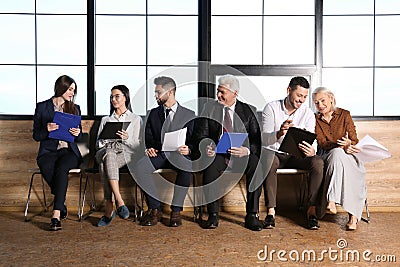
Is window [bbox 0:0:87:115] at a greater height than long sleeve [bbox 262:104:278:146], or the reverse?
window [bbox 0:0:87:115]

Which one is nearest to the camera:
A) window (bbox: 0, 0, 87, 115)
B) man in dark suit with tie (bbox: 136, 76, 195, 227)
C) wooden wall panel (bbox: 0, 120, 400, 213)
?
man in dark suit with tie (bbox: 136, 76, 195, 227)

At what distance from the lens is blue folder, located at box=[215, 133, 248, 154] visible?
4.41 metres

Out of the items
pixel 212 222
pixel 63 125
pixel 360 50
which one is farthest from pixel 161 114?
pixel 360 50

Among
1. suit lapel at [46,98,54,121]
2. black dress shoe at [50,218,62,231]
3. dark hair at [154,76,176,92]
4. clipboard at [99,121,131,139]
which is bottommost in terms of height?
black dress shoe at [50,218,62,231]

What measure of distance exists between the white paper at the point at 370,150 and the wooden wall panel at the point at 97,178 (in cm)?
66

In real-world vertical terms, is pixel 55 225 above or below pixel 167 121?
below

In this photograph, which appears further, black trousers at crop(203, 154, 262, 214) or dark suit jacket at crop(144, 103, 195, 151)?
dark suit jacket at crop(144, 103, 195, 151)

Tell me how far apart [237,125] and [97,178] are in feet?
4.52

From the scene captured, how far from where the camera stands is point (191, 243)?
3.89 metres

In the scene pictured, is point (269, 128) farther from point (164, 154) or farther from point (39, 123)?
point (39, 123)

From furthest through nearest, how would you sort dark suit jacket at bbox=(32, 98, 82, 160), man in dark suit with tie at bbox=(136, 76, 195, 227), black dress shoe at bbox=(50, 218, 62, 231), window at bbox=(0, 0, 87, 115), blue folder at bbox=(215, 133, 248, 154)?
window at bbox=(0, 0, 87, 115) → dark suit jacket at bbox=(32, 98, 82, 160) → man in dark suit with tie at bbox=(136, 76, 195, 227) → blue folder at bbox=(215, 133, 248, 154) → black dress shoe at bbox=(50, 218, 62, 231)

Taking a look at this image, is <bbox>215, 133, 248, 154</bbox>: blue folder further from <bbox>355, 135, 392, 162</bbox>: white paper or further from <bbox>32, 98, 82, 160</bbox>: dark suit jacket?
<bbox>32, 98, 82, 160</bbox>: dark suit jacket

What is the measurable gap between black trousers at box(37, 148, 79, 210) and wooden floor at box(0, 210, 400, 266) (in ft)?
0.79

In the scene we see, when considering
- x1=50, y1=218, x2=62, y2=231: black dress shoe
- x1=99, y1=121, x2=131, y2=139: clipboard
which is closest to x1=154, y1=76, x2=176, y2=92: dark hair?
x1=99, y1=121, x2=131, y2=139: clipboard
